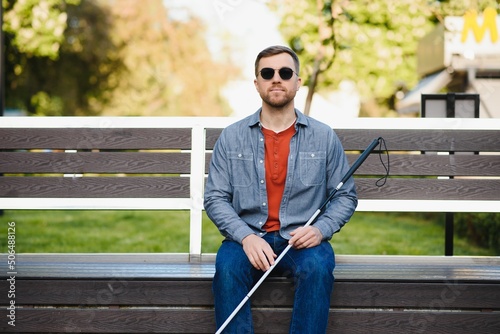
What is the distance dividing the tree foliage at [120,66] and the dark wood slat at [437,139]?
1841cm

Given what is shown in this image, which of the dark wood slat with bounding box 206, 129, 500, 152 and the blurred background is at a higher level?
the blurred background

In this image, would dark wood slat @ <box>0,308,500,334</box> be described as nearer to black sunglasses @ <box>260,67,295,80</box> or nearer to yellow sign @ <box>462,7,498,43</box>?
black sunglasses @ <box>260,67,295,80</box>

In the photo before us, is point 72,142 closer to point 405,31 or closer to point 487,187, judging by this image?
point 487,187

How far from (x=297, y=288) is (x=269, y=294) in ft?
0.70

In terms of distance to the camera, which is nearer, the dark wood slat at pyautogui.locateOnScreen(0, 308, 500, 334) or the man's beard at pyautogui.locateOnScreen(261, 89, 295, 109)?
the dark wood slat at pyautogui.locateOnScreen(0, 308, 500, 334)

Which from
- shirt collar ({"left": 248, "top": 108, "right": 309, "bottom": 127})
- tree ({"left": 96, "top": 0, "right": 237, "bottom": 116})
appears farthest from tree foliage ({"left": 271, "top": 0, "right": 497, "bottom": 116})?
shirt collar ({"left": 248, "top": 108, "right": 309, "bottom": 127})

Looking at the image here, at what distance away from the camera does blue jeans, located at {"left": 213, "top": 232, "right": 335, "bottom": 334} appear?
10.9ft

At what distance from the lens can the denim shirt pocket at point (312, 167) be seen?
3635 millimetres

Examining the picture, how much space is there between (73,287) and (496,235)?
569cm

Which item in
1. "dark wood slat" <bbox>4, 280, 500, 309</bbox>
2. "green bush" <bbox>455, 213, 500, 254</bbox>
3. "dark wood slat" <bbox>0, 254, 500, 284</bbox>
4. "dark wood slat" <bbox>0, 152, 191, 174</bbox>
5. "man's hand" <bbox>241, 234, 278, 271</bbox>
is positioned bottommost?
"green bush" <bbox>455, 213, 500, 254</bbox>

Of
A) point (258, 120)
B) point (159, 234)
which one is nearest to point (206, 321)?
point (258, 120)

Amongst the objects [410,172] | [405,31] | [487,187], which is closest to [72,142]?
[410,172]

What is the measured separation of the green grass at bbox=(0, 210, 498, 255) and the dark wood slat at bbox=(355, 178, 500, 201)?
306cm

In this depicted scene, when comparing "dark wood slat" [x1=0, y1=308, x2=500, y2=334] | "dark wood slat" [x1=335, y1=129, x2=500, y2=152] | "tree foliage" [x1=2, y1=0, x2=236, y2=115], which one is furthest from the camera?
"tree foliage" [x1=2, y1=0, x2=236, y2=115]
